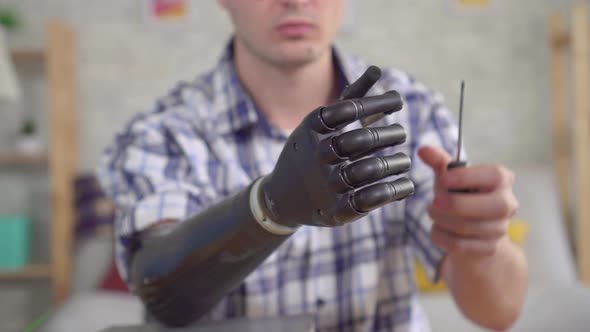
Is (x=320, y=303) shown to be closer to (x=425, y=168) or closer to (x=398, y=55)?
(x=425, y=168)

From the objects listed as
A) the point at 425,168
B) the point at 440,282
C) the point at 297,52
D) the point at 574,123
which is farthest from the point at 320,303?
the point at 574,123

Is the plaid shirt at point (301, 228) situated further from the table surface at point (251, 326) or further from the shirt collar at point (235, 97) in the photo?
the table surface at point (251, 326)

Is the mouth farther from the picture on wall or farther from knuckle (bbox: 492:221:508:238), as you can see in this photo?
the picture on wall

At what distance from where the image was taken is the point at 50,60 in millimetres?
1924

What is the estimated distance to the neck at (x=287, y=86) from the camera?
69 cm

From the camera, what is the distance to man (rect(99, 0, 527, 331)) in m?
0.38

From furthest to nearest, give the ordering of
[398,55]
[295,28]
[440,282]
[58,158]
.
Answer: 1. [398,55]
2. [58,158]
3. [440,282]
4. [295,28]

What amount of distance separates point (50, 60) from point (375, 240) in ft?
5.44

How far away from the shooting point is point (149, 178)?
2.12 ft

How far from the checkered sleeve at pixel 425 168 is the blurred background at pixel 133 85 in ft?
4.20

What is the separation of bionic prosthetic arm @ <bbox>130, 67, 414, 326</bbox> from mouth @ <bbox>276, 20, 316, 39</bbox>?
8.9 inches

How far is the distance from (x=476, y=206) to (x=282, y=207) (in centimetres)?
20

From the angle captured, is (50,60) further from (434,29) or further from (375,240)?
(375,240)

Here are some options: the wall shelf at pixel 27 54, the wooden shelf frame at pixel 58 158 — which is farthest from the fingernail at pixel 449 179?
the wall shelf at pixel 27 54
